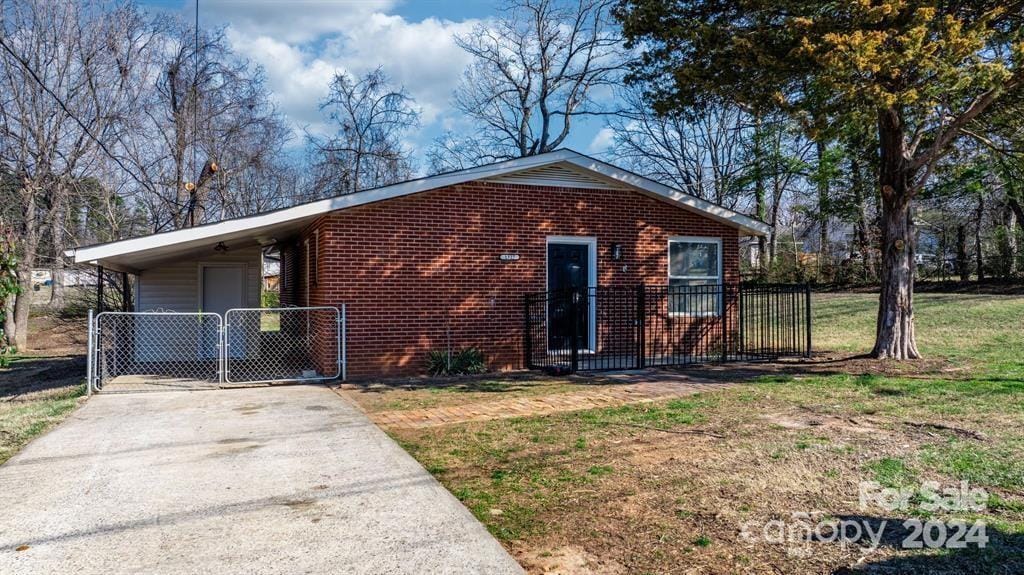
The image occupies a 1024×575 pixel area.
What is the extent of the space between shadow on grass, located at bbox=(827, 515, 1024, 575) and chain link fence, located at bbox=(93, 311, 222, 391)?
9426mm

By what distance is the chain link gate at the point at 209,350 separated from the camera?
963 cm

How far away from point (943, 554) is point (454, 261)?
8490 mm

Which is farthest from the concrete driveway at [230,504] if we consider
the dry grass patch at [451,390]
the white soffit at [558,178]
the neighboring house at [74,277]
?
the neighboring house at [74,277]

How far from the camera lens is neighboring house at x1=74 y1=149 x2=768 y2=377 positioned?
10.3m

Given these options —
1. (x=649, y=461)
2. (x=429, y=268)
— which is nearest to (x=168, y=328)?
(x=429, y=268)

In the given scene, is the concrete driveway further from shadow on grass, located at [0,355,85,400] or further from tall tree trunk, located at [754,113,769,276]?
tall tree trunk, located at [754,113,769,276]

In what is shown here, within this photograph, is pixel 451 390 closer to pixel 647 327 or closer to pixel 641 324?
pixel 641 324

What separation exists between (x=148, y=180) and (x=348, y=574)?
22.4 meters

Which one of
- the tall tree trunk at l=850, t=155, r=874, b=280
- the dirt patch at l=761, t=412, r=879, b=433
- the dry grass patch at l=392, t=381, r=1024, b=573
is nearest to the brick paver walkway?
Result: the dry grass patch at l=392, t=381, r=1024, b=573

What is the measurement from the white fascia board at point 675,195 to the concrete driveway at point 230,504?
257 inches

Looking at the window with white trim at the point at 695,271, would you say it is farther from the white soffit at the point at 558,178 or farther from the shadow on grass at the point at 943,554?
the shadow on grass at the point at 943,554

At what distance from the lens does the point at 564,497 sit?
4332 millimetres

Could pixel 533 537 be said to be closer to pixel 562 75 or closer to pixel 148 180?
pixel 148 180

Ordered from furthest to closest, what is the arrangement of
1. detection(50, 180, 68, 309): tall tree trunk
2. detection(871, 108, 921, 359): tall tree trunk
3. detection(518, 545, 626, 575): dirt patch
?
detection(50, 180, 68, 309): tall tree trunk, detection(871, 108, 921, 359): tall tree trunk, detection(518, 545, 626, 575): dirt patch
